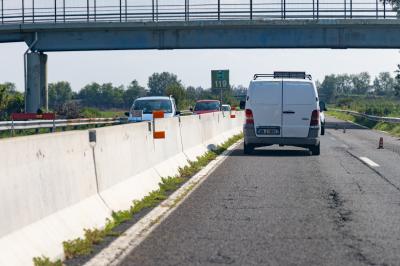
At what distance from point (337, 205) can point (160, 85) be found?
164 m

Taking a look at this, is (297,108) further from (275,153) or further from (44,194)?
(44,194)

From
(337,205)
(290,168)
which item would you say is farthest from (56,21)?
(337,205)

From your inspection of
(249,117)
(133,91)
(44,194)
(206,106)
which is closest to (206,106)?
(206,106)

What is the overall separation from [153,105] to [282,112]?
8.16 metres

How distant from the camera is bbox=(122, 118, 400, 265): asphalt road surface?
7.35 metres

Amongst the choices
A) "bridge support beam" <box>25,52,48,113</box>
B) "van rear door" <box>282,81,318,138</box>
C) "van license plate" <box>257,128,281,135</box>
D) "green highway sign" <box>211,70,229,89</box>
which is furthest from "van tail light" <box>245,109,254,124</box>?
"green highway sign" <box>211,70,229,89</box>

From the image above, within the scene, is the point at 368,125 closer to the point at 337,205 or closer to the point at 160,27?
the point at 160,27

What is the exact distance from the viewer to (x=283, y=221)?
9414 millimetres

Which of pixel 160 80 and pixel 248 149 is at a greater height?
pixel 160 80

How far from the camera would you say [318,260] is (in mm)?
7145

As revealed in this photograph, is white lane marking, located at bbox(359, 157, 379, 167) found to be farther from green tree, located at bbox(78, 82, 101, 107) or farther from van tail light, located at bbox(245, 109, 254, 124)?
green tree, located at bbox(78, 82, 101, 107)

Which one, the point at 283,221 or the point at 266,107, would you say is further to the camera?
the point at 266,107

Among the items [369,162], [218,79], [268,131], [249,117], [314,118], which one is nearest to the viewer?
[369,162]

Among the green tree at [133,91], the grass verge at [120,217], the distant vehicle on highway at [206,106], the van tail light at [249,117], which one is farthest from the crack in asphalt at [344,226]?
the green tree at [133,91]
